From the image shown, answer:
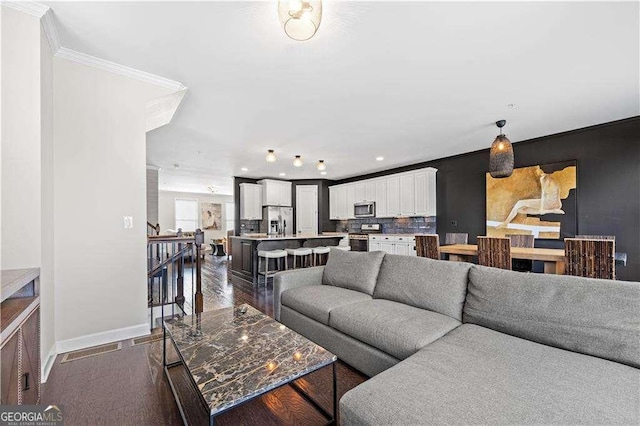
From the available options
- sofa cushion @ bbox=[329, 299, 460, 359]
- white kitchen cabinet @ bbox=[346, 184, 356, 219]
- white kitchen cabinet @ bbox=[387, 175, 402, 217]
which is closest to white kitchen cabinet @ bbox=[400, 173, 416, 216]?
white kitchen cabinet @ bbox=[387, 175, 402, 217]

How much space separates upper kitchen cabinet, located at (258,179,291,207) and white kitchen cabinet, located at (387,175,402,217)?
3031 millimetres

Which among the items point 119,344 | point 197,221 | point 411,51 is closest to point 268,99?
point 411,51

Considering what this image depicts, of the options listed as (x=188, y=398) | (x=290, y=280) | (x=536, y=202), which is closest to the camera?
(x=188, y=398)

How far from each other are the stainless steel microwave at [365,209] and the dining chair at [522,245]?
3.62m

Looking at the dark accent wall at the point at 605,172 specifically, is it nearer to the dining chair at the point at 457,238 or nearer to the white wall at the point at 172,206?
the dining chair at the point at 457,238

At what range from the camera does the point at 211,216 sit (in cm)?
1170

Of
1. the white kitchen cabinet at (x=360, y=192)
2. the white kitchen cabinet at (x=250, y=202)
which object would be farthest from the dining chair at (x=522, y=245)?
the white kitchen cabinet at (x=250, y=202)

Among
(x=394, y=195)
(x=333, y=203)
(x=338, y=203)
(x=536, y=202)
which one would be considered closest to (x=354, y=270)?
(x=536, y=202)

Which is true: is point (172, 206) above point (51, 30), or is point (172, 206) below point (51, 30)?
below

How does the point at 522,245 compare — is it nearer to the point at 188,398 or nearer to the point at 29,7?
the point at 188,398

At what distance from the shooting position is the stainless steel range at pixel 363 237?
23.6 feet

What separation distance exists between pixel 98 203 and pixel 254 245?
317cm

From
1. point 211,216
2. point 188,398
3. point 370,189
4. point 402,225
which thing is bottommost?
point 188,398

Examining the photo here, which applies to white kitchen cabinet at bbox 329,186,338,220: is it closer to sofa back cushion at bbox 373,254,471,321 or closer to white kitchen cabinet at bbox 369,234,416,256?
white kitchen cabinet at bbox 369,234,416,256
